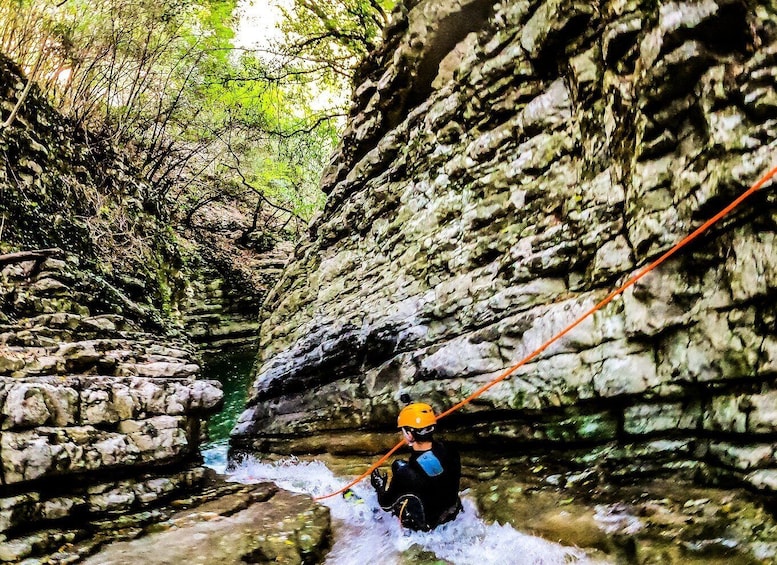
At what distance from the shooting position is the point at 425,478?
15.8ft

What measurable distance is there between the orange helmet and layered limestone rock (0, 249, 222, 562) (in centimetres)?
417

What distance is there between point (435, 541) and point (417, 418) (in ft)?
4.62

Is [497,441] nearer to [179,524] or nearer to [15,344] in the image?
[179,524]

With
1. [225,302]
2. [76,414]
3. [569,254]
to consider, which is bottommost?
[76,414]

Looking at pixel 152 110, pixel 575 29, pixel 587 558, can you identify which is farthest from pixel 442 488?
pixel 152 110

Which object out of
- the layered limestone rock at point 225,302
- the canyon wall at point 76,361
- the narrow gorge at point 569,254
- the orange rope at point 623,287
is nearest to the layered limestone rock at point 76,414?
the canyon wall at point 76,361

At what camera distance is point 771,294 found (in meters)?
3.40

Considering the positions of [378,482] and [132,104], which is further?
[132,104]

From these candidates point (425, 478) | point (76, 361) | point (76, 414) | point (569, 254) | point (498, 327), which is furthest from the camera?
point (76, 361)

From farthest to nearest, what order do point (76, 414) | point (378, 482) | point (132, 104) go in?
point (132, 104) < point (76, 414) < point (378, 482)

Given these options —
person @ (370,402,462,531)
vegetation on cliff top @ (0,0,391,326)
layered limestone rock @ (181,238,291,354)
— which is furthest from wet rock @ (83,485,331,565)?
layered limestone rock @ (181,238,291,354)

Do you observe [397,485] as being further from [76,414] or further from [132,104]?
[132,104]

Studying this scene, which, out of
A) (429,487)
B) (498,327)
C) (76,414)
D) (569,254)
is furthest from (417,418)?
(76,414)

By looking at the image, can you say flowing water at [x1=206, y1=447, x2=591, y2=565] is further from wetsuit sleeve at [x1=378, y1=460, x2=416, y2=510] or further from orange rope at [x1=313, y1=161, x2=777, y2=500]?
orange rope at [x1=313, y1=161, x2=777, y2=500]
